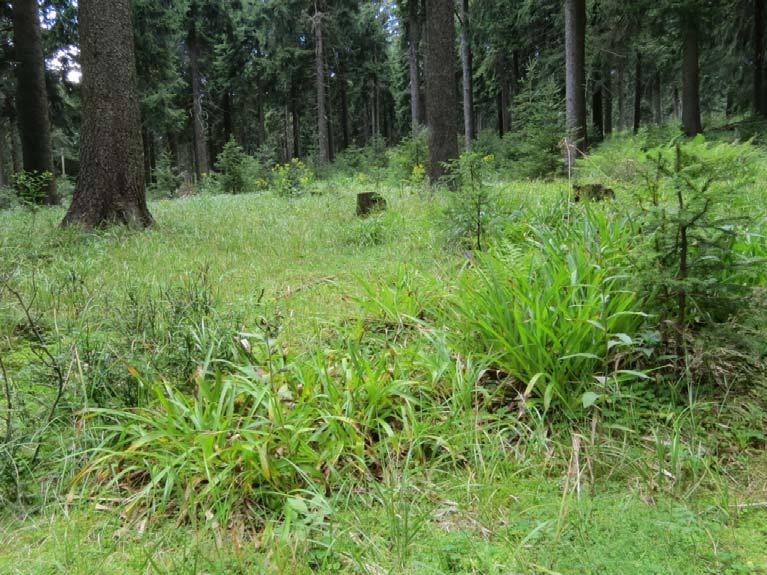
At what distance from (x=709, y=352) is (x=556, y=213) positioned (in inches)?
102

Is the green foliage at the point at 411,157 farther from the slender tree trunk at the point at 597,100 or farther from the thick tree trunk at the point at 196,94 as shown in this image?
the thick tree trunk at the point at 196,94

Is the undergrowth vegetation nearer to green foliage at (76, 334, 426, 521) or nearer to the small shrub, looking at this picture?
green foliage at (76, 334, 426, 521)

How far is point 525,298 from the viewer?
2.65 metres

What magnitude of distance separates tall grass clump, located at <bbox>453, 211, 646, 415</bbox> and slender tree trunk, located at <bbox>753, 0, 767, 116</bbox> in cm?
1969

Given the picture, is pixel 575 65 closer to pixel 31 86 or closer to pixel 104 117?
pixel 104 117

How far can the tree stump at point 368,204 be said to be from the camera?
757 centimetres

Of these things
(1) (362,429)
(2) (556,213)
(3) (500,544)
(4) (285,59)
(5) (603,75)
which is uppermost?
(4) (285,59)

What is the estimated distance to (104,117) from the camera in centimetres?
683

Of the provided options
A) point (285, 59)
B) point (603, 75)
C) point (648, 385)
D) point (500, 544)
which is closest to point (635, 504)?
point (500, 544)

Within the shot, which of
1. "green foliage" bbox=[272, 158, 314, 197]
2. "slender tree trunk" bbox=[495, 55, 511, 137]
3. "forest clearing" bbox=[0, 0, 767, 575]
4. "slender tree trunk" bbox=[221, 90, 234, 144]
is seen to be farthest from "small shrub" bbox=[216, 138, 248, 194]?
"slender tree trunk" bbox=[221, 90, 234, 144]

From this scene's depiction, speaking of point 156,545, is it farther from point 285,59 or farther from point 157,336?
point 285,59

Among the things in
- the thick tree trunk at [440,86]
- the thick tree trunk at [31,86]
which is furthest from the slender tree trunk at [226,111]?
the thick tree trunk at [440,86]

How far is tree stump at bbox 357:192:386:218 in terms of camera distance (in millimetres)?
7568

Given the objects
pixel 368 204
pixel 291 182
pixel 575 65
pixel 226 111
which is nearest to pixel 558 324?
pixel 368 204
